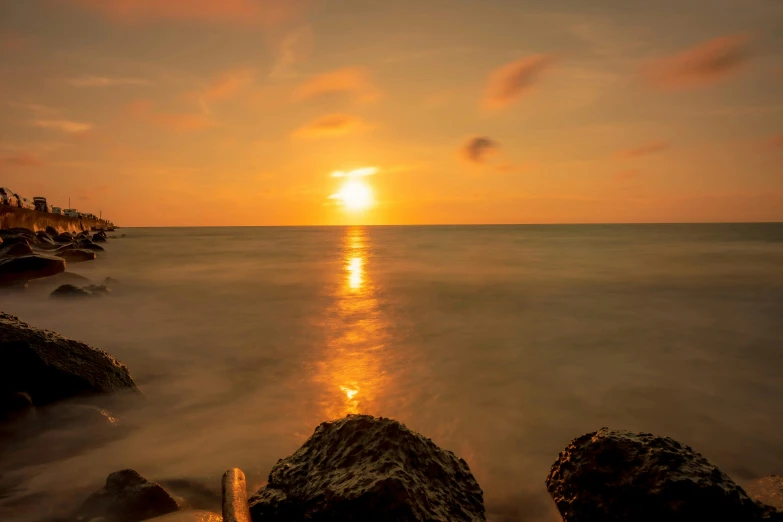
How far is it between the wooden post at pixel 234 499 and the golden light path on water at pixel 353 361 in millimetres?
2326

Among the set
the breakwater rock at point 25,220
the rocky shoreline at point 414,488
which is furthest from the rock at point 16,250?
the rocky shoreline at point 414,488

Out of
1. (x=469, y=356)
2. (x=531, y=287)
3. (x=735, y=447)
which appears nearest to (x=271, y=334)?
(x=469, y=356)

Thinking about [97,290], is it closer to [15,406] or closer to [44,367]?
[44,367]

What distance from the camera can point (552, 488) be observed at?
3.49 meters

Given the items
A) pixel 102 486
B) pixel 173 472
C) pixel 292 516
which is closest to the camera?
pixel 292 516

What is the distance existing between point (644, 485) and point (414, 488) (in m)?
1.41

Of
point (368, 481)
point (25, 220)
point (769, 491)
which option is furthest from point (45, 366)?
point (25, 220)

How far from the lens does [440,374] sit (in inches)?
271

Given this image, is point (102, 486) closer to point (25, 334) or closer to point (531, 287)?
point (25, 334)

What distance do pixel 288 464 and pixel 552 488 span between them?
1.97m

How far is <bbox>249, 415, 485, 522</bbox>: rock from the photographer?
2.44 meters

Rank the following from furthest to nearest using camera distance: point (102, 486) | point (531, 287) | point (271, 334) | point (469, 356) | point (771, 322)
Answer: point (531, 287) → point (771, 322) → point (271, 334) → point (469, 356) → point (102, 486)

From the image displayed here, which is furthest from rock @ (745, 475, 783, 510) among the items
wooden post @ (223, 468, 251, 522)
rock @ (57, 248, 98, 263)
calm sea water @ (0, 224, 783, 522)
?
rock @ (57, 248, 98, 263)

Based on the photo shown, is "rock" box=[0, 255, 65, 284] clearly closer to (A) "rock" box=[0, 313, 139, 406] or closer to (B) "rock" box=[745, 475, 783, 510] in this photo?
(A) "rock" box=[0, 313, 139, 406]
